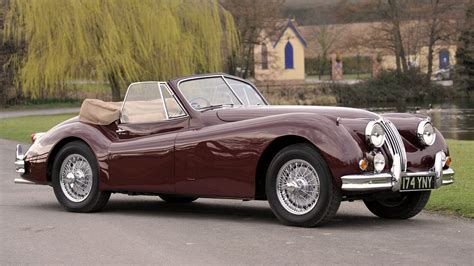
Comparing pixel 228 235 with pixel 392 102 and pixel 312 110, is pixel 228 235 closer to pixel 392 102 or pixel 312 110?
pixel 312 110

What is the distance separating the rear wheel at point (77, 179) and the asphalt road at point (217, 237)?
15 cm

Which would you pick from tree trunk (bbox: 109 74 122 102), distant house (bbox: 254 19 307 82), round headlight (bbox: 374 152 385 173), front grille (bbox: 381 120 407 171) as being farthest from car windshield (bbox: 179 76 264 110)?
distant house (bbox: 254 19 307 82)

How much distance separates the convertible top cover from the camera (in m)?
10.5

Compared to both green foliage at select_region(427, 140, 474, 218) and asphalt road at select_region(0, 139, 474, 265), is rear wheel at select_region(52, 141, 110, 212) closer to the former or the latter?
asphalt road at select_region(0, 139, 474, 265)

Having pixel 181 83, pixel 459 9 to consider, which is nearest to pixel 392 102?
pixel 459 9

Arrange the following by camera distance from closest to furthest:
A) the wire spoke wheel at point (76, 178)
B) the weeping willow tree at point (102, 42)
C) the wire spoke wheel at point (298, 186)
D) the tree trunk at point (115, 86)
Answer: the wire spoke wheel at point (298, 186)
the wire spoke wheel at point (76, 178)
the weeping willow tree at point (102, 42)
the tree trunk at point (115, 86)

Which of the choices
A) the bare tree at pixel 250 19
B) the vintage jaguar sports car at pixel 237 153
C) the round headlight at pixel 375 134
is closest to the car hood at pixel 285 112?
the vintage jaguar sports car at pixel 237 153

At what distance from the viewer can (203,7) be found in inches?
1229

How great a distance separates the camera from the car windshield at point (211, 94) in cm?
1005

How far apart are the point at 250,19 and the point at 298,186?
183 feet

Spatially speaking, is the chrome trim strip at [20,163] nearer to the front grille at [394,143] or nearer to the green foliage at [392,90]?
the front grille at [394,143]

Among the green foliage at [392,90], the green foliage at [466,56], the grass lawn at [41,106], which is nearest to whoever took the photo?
the grass lawn at [41,106]

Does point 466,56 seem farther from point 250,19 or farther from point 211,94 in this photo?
point 211,94

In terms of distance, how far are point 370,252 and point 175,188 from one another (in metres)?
2.83
